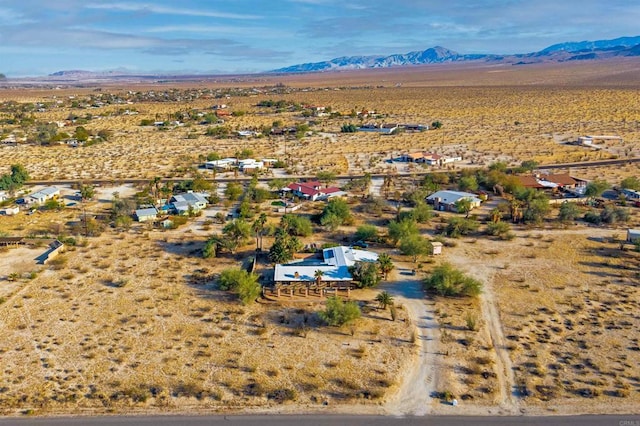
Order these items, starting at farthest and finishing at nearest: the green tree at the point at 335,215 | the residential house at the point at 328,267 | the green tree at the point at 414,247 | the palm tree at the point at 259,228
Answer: the green tree at the point at 335,215 < the palm tree at the point at 259,228 < the green tree at the point at 414,247 < the residential house at the point at 328,267

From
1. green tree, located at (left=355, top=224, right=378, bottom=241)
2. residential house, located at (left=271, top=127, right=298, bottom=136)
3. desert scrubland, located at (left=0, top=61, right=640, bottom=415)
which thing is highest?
residential house, located at (left=271, top=127, right=298, bottom=136)

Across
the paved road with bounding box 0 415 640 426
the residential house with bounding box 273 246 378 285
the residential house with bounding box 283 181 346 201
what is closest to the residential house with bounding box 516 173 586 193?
the residential house with bounding box 283 181 346 201

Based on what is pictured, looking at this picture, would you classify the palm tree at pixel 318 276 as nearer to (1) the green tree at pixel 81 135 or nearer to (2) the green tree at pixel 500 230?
(2) the green tree at pixel 500 230

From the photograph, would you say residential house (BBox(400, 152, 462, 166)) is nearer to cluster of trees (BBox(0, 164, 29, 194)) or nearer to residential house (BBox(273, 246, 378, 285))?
residential house (BBox(273, 246, 378, 285))

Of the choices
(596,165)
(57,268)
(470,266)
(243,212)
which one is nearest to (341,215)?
(243,212)

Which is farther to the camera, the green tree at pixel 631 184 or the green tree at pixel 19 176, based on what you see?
the green tree at pixel 19 176

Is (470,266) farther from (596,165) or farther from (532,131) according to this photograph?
(532,131)

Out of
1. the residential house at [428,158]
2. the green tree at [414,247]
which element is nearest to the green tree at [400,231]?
the green tree at [414,247]
